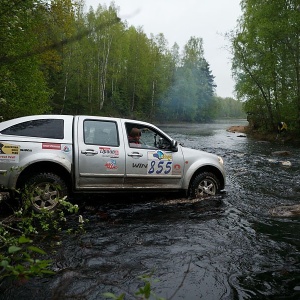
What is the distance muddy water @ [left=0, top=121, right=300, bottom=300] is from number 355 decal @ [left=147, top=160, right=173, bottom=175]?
30.7 inches

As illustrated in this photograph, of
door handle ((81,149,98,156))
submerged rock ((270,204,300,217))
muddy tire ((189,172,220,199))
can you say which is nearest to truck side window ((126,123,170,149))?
door handle ((81,149,98,156))

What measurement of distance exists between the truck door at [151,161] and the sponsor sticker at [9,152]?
2.06m

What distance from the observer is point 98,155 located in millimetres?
5918

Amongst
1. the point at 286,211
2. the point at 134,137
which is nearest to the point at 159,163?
the point at 134,137

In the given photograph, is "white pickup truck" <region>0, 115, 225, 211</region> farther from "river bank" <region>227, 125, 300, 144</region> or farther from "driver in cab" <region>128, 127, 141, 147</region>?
"river bank" <region>227, 125, 300, 144</region>

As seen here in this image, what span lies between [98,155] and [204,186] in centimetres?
265

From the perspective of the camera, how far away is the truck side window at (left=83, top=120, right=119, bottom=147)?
6.00 m

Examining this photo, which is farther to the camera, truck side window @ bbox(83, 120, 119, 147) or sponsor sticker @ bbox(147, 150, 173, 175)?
sponsor sticker @ bbox(147, 150, 173, 175)

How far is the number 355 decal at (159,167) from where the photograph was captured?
6430mm

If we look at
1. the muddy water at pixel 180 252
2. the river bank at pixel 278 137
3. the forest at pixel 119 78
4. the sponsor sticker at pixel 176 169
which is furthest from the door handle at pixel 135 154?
the river bank at pixel 278 137

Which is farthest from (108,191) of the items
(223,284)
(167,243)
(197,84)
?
(197,84)

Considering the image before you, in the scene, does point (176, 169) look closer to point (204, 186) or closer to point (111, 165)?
point (204, 186)

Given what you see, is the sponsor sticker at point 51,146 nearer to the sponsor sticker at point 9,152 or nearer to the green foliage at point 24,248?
the sponsor sticker at point 9,152

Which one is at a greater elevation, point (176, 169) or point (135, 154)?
point (135, 154)
